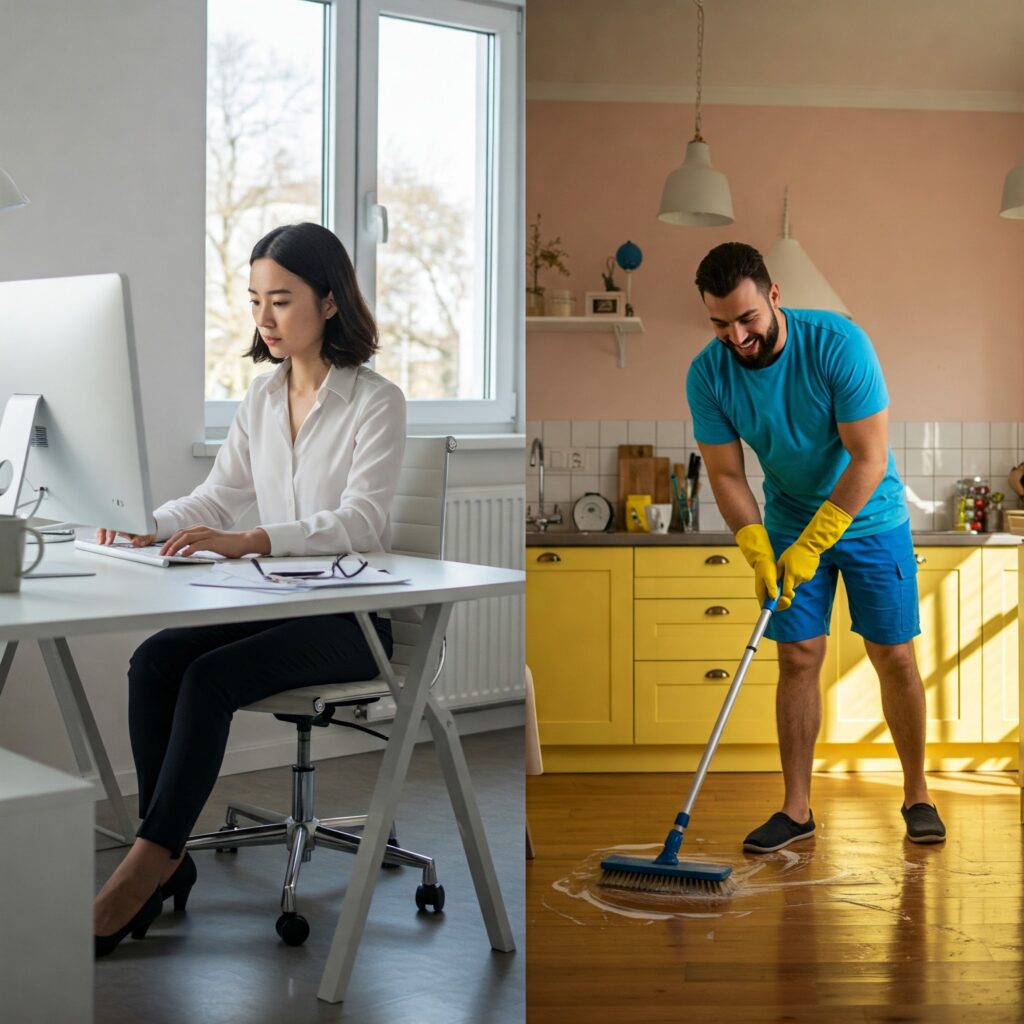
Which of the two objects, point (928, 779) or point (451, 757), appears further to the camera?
point (451, 757)

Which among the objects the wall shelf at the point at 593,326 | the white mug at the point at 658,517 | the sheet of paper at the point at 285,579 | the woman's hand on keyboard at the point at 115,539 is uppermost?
the wall shelf at the point at 593,326

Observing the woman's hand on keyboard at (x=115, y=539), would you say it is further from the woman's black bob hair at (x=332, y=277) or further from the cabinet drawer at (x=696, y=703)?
the cabinet drawer at (x=696, y=703)

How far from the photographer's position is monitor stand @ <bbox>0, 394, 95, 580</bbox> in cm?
161

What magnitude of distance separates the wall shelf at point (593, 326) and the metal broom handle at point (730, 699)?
0.33 m

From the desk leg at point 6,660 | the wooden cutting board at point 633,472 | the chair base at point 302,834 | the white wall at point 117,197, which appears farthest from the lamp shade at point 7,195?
the wooden cutting board at point 633,472

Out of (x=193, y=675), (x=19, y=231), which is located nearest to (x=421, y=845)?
(x=193, y=675)

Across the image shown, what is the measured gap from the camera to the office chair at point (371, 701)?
77.0 inches

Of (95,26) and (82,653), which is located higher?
(95,26)

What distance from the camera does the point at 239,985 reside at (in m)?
1.72

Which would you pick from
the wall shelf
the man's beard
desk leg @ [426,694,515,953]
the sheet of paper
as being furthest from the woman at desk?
the man's beard

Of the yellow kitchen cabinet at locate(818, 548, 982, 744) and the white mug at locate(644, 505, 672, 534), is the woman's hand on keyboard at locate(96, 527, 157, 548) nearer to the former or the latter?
the white mug at locate(644, 505, 672, 534)

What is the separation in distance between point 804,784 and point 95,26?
1974 mm

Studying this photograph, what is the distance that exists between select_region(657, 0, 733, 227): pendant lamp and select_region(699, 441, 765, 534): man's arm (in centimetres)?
24

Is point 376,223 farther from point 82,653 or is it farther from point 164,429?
point 82,653
